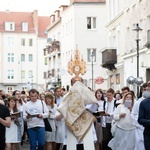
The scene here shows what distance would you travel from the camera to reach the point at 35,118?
52.9 ft

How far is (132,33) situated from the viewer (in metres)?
39.5

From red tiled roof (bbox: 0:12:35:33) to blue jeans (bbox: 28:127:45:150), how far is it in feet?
303

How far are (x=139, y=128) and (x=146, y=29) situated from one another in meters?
22.1

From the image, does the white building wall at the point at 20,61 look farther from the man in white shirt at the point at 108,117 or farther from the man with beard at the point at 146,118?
the man with beard at the point at 146,118

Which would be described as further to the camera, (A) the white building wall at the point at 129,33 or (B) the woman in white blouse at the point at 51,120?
(A) the white building wall at the point at 129,33

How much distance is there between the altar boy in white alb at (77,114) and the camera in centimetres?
1279

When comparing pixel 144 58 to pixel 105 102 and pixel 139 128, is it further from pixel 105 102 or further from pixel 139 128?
pixel 139 128

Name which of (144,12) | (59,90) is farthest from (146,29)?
(59,90)

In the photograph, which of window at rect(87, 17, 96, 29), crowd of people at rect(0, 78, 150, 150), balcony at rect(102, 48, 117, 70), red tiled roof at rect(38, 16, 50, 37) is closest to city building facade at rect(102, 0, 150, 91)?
balcony at rect(102, 48, 117, 70)

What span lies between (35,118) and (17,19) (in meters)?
97.4

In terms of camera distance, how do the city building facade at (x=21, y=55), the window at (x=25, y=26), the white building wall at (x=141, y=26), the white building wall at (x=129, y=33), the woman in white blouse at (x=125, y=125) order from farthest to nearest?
1. the window at (x=25, y=26)
2. the city building facade at (x=21, y=55)
3. the white building wall at (x=129, y=33)
4. the white building wall at (x=141, y=26)
5. the woman in white blouse at (x=125, y=125)

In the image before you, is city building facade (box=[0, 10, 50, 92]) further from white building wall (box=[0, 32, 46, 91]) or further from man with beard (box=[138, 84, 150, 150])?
man with beard (box=[138, 84, 150, 150])

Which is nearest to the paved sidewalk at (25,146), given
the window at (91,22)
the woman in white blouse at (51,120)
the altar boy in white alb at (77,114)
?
the woman in white blouse at (51,120)

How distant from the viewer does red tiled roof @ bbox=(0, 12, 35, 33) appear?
10869cm
